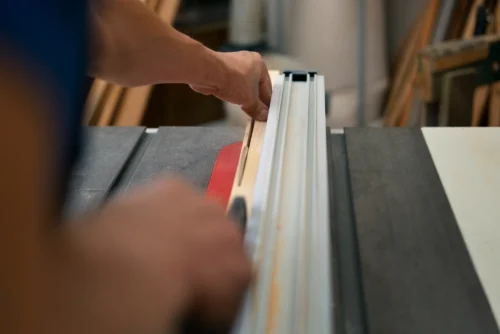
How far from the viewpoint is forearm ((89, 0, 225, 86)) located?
770 mm

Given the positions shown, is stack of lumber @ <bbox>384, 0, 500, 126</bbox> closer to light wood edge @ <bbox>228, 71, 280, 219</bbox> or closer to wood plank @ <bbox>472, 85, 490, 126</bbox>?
wood plank @ <bbox>472, 85, 490, 126</bbox>

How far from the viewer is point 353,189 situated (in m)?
0.92

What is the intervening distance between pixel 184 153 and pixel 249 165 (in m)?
0.29

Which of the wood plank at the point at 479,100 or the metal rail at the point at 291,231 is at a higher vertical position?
the wood plank at the point at 479,100

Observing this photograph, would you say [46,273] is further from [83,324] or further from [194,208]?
[194,208]

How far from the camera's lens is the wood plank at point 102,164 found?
95cm

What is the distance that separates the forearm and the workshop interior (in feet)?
0.48

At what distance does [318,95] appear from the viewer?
1.00 meters

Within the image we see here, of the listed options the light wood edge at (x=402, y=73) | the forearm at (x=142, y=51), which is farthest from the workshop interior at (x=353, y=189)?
the light wood edge at (x=402, y=73)

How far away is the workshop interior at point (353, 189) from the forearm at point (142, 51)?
0.15 m

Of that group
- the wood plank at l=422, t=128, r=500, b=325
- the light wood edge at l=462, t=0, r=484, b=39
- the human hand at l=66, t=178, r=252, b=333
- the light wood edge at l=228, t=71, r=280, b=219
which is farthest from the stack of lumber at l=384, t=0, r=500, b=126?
the human hand at l=66, t=178, r=252, b=333

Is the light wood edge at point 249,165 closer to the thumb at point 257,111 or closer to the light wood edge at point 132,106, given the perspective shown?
the thumb at point 257,111

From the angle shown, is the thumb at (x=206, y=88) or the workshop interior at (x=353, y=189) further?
the thumb at (x=206, y=88)

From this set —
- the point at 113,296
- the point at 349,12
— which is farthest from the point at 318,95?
the point at 349,12
